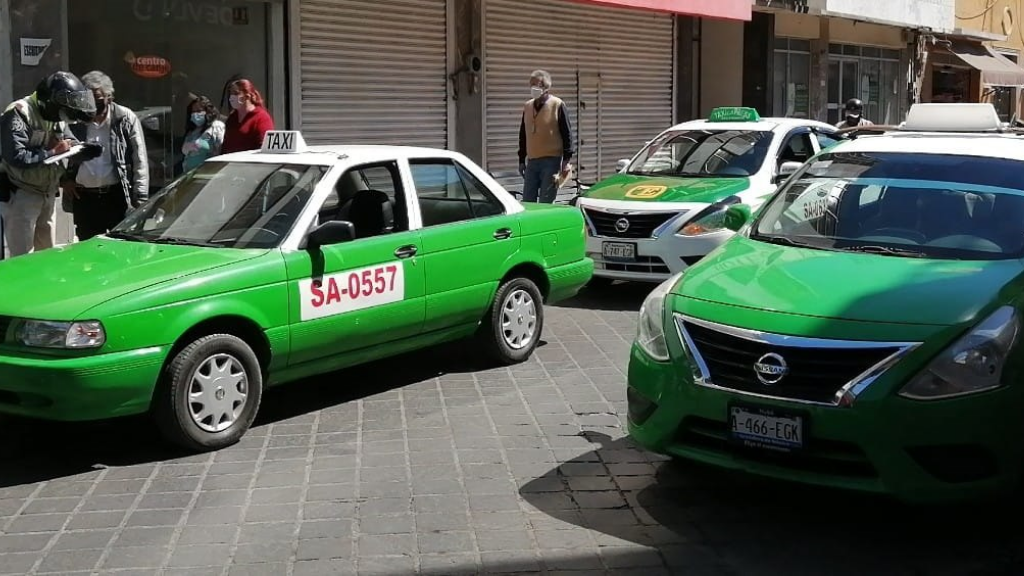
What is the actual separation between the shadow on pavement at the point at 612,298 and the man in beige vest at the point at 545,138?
153cm

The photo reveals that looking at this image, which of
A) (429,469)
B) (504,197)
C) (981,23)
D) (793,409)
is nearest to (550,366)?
(504,197)

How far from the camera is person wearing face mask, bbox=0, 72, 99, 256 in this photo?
8.10 meters

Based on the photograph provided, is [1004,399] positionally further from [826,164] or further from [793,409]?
[826,164]

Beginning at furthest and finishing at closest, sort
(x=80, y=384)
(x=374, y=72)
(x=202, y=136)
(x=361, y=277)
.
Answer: (x=374, y=72) → (x=202, y=136) → (x=361, y=277) → (x=80, y=384)

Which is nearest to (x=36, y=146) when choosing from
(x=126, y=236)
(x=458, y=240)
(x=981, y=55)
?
(x=126, y=236)

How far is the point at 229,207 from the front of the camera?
6.80 meters

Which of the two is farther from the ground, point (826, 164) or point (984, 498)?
point (826, 164)

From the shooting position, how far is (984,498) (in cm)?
460

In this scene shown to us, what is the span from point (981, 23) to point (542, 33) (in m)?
17.0

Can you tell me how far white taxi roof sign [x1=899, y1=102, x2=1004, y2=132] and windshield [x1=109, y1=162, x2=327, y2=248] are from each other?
368 cm

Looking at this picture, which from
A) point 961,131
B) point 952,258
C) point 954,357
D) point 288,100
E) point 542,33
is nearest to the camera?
point 954,357

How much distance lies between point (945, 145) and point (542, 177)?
6859mm

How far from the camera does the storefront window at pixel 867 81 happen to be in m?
24.5

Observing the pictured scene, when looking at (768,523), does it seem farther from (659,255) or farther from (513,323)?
(659,255)
